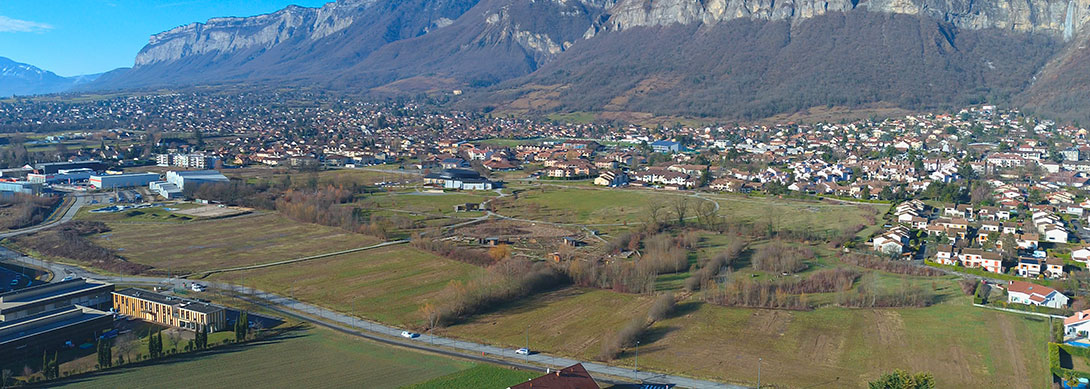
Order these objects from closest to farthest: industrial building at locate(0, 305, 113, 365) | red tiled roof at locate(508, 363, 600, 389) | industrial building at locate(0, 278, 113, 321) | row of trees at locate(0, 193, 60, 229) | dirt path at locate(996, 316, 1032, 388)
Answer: red tiled roof at locate(508, 363, 600, 389)
dirt path at locate(996, 316, 1032, 388)
industrial building at locate(0, 305, 113, 365)
industrial building at locate(0, 278, 113, 321)
row of trees at locate(0, 193, 60, 229)

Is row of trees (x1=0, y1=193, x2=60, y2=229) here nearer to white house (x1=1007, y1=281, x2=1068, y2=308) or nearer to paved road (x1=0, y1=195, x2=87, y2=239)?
paved road (x1=0, y1=195, x2=87, y2=239)

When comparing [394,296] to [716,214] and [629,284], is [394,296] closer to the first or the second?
[629,284]

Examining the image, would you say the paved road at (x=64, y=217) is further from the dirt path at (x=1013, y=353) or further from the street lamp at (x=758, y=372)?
the dirt path at (x=1013, y=353)

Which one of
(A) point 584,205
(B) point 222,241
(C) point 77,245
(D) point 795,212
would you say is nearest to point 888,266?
(D) point 795,212

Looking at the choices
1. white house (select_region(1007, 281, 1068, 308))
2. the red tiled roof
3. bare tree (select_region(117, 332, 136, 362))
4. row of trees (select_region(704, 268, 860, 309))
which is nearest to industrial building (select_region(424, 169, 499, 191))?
row of trees (select_region(704, 268, 860, 309))

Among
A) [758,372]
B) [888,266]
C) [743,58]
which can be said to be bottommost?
[758,372]

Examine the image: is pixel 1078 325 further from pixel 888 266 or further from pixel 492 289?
pixel 492 289
